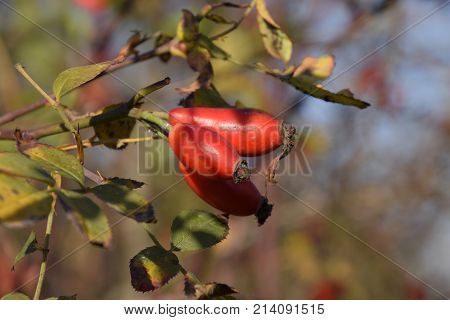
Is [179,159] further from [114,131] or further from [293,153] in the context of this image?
[293,153]

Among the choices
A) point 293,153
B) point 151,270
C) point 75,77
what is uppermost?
point 75,77

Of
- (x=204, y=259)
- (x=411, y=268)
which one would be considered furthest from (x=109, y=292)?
(x=411, y=268)

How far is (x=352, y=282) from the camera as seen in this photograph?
3545mm

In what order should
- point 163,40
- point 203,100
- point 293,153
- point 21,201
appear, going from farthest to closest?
point 293,153 < point 163,40 < point 203,100 < point 21,201

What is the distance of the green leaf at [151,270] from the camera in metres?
0.75

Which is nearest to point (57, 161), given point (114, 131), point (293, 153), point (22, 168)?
point (22, 168)

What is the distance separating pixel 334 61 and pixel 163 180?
2535 mm

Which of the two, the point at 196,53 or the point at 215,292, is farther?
the point at 196,53

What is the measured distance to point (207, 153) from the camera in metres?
0.74

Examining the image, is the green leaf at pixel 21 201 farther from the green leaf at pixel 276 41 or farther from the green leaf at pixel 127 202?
the green leaf at pixel 276 41

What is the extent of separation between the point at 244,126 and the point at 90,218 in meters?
0.26

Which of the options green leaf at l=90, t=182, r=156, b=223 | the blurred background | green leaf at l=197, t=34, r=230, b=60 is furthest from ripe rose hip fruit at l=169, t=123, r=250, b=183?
the blurred background

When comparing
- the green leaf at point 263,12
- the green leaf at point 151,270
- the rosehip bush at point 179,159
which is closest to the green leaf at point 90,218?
the rosehip bush at point 179,159
